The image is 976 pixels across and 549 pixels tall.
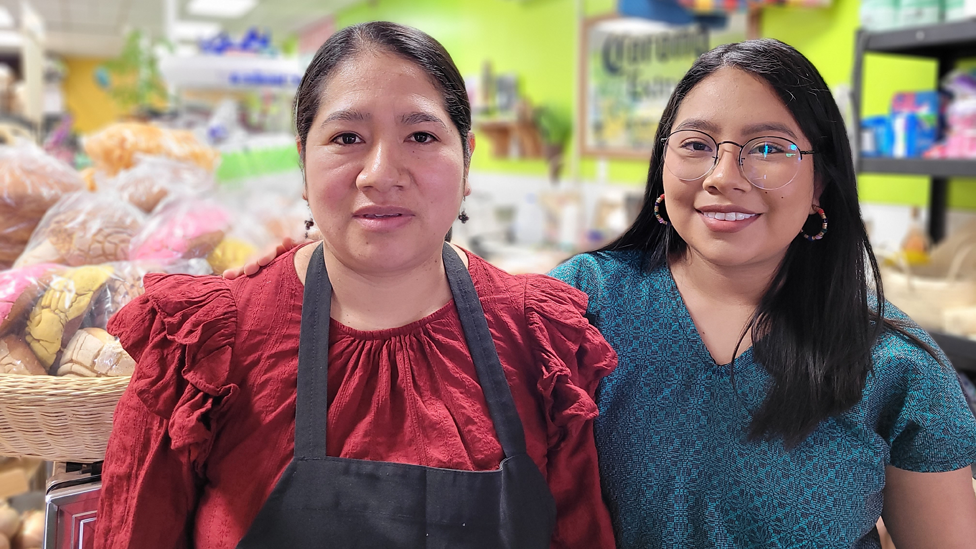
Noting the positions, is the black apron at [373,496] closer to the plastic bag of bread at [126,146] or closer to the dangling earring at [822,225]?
the dangling earring at [822,225]

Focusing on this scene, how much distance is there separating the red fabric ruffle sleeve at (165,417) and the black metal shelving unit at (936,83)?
84.2 inches

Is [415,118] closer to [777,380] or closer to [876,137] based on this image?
[777,380]

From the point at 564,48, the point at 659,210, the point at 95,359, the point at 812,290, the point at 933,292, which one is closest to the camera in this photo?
the point at 95,359

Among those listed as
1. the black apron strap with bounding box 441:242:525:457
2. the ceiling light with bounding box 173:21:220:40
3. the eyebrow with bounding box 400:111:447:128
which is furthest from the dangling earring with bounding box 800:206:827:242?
the ceiling light with bounding box 173:21:220:40

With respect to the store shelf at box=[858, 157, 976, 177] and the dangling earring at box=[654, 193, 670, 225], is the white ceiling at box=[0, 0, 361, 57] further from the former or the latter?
the dangling earring at box=[654, 193, 670, 225]

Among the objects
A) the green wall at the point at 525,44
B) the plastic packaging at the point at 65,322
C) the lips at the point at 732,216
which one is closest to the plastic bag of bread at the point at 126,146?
the plastic packaging at the point at 65,322

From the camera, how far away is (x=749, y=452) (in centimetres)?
121

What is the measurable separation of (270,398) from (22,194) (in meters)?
0.99

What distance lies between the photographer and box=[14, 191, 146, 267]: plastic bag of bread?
4.80ft

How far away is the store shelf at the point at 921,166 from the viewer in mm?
2211

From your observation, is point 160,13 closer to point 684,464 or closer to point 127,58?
point 127,58

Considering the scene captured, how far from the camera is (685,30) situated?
155 inches

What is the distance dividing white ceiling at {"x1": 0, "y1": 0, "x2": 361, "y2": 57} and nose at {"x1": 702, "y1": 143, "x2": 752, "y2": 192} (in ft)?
25.4

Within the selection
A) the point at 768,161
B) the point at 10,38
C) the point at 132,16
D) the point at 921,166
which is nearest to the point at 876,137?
the point at 921,166
